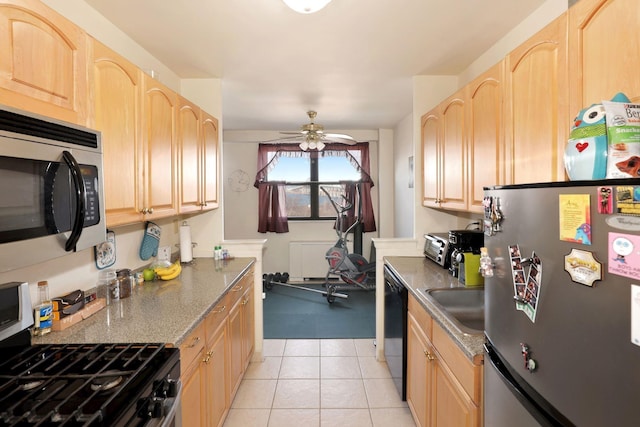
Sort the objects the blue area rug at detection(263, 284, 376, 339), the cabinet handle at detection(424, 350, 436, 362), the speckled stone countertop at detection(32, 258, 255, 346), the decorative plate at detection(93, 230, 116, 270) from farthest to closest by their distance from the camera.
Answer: the blue area rug at detection(263, 284, 376, 339)
the decorative plate at detection(93, 230, 116, 270)
the cabinet handle at detection(424, 350, 436, 362)
the speckled stone countertop at detection(32, 258, 255, 346)

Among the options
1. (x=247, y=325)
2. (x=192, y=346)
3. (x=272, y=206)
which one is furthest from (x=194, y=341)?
(x=272, y=206)

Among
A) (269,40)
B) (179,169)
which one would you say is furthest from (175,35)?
(179,169)

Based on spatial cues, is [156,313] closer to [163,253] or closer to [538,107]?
[163,253]

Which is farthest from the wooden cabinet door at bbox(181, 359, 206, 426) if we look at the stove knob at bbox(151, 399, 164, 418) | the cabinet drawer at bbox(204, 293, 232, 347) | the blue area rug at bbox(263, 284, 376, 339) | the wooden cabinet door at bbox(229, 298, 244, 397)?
the blue area rug at bbox(263, 284, 376, 339)

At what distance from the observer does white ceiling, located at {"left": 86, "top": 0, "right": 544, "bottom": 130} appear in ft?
5.71

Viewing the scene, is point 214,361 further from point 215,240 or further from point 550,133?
point 550,133

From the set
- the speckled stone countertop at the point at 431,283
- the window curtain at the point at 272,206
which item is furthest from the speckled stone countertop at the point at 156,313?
the window curtain at the point at 272,206

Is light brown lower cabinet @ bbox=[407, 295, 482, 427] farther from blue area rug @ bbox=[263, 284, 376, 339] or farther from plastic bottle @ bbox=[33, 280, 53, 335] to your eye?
plastic bottle @ bbox=[33, 280, 53, 335]

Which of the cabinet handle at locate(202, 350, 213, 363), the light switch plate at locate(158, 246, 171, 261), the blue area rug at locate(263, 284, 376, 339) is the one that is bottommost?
the blue area rug at locate(263, 284, 376, 339)

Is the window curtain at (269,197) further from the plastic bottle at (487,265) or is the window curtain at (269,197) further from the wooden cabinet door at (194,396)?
the plastic bottle at (487,265)

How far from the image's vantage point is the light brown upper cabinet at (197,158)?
2.16 m

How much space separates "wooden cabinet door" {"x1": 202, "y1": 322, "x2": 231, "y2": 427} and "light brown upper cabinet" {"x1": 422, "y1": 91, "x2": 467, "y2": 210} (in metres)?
1.63

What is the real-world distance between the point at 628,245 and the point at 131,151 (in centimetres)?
178

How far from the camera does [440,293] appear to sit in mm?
1881
